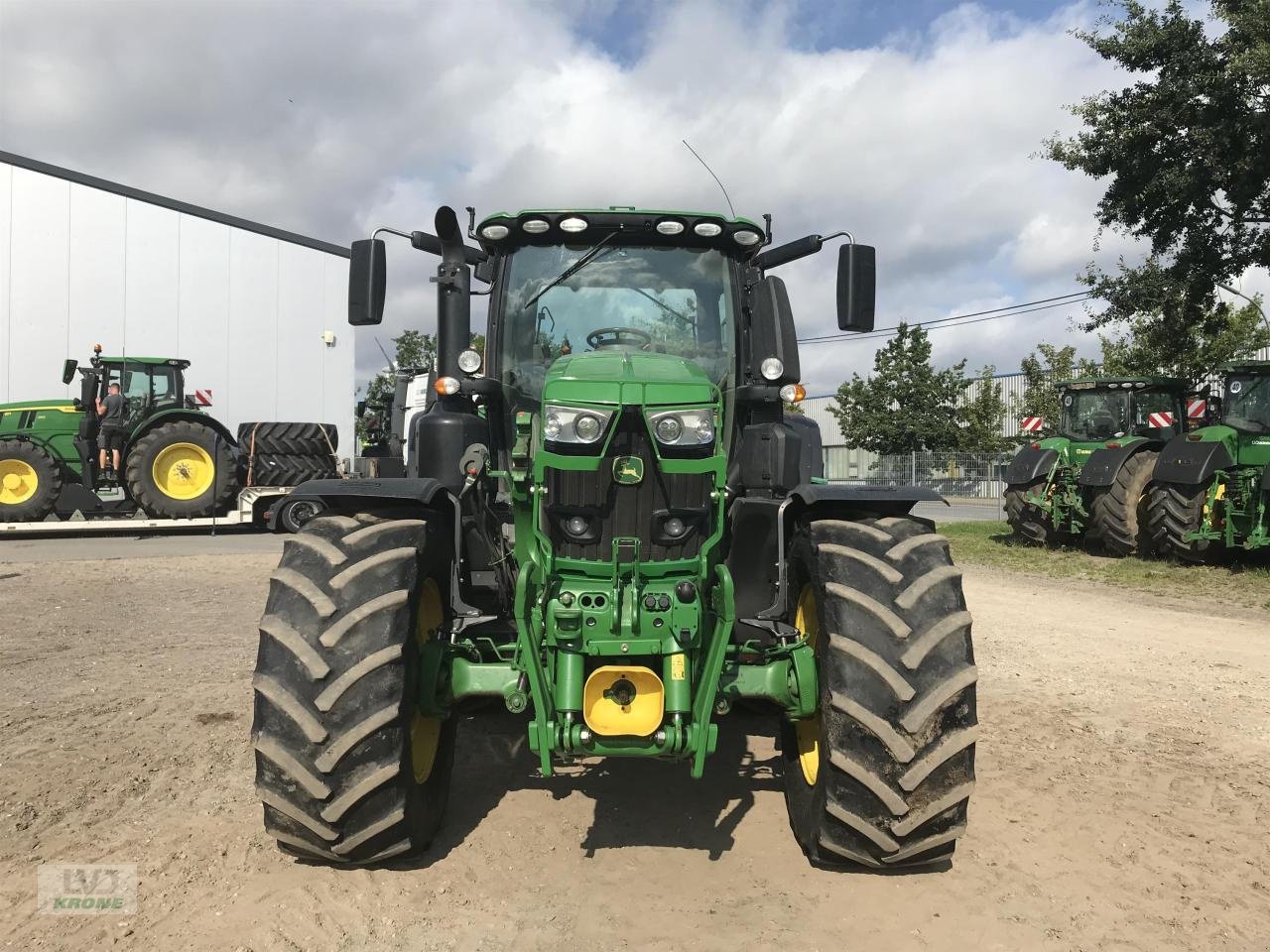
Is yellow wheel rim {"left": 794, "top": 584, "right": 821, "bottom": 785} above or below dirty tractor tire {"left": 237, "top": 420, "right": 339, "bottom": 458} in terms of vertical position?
below

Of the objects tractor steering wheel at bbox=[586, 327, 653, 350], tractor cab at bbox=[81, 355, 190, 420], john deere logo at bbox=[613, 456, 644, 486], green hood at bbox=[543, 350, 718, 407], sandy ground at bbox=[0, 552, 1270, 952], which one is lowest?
sandy ground at bbox=[0, 552, 1270, 952]

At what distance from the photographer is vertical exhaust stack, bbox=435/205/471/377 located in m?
4.74

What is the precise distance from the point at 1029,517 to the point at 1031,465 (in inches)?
33.8

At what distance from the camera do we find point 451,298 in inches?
187

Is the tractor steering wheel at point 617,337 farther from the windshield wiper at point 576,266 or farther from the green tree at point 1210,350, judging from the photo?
the green tree at point 1210,350

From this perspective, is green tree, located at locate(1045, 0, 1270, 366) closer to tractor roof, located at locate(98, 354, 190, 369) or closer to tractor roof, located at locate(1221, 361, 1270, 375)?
tractor roof, located at locate(1221, 361, 1270, 375)

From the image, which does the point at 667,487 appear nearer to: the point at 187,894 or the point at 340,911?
the point at 340,911

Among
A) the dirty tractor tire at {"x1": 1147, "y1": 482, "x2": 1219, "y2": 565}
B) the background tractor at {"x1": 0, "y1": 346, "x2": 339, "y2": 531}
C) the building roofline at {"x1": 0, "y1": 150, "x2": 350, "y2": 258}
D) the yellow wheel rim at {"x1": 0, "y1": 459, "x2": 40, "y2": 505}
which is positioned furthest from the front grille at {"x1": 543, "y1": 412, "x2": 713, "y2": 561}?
the building roofline at {"x1": 0, "y1": 150, "x2": 350, "y2": 258}

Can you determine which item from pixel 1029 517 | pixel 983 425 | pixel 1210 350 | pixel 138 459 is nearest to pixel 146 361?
pixel 138 459

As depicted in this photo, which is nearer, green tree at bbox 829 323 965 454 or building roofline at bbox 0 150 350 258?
building roofline at bbox 0 150 350 258

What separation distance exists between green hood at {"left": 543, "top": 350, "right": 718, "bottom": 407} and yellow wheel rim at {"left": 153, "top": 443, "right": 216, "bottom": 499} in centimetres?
1415

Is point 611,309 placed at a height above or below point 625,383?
above

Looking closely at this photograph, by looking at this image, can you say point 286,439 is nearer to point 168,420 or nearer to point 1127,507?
point 168,420

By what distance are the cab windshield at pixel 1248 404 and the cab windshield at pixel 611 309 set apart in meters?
11.4
